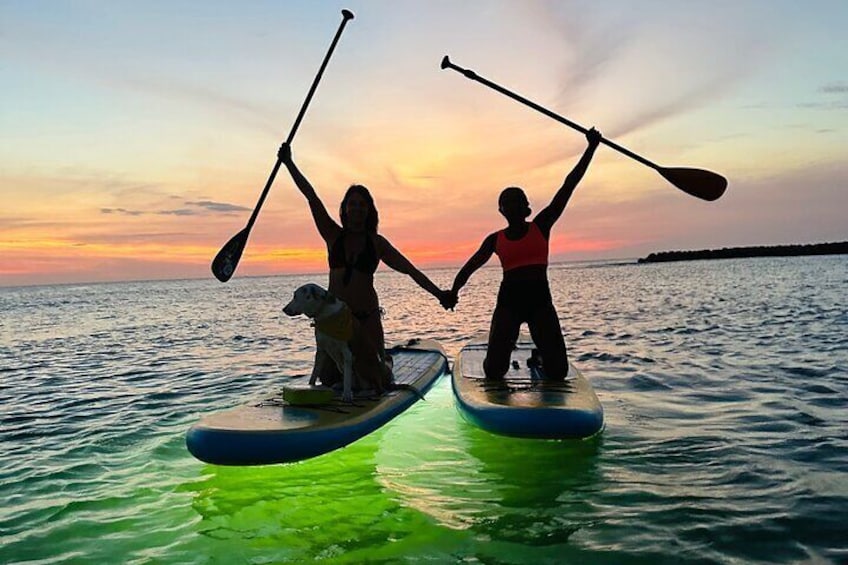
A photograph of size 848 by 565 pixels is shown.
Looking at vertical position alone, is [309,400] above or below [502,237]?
below

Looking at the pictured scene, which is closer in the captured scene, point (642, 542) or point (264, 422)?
point (642, 542)

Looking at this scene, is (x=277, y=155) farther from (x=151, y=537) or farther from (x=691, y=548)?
(x=691, y=548)

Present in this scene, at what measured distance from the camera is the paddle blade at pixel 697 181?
28.4 ft

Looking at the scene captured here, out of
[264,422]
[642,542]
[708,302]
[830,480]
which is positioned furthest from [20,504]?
[708,302]

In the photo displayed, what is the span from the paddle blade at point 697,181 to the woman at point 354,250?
4247 millimetres

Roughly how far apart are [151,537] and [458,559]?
2366 mm

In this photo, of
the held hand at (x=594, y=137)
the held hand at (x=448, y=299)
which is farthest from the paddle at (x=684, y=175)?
the held hand at (x=448, y=299)

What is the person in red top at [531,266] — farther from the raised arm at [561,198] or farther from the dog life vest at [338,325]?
the dog life vest at [338,325]

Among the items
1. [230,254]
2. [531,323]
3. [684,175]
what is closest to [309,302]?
[230,254]

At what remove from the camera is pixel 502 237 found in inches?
297

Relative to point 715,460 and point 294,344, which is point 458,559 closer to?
point 715,460

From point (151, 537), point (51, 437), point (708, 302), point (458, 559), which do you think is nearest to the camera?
point (458, 559)

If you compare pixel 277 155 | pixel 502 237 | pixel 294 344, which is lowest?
pixel 294 344

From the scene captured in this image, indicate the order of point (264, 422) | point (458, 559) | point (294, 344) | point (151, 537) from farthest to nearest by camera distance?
point (294, 344) < point (264, 422) < point (151, 537) < point (458, 559)
